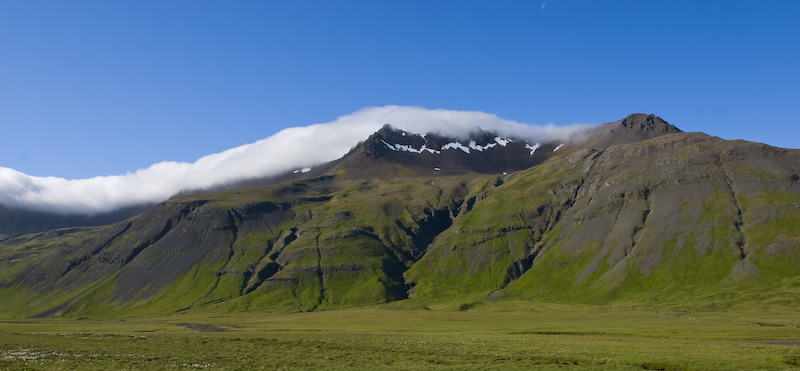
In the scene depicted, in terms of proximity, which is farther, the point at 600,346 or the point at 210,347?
the point at 210,347

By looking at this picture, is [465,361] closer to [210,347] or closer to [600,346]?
[600,346]

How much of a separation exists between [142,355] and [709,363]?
63625 millimetres

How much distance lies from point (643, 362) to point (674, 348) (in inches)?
641

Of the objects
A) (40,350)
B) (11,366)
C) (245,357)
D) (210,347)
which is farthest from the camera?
(210,347)

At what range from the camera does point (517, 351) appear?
224ft

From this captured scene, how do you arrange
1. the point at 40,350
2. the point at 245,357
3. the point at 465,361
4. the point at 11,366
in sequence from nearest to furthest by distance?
the point at 11,366, the point at 465,361, the point at 245,357, the point at 40,350

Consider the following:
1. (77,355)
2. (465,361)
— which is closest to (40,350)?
(77,355)

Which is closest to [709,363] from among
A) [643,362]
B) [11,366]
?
[643,362]

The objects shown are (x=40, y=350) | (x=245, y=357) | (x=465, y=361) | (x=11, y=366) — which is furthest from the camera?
(x=40, y=350)

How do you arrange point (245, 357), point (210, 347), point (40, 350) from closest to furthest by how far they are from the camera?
point (245, 357)
point (40, 350)
point (210, 347)

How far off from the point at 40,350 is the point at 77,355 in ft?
36.2

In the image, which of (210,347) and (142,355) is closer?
(142,355)

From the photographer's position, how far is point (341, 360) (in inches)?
2405

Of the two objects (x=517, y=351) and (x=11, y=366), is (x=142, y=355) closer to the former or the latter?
(x=11, y=366)
